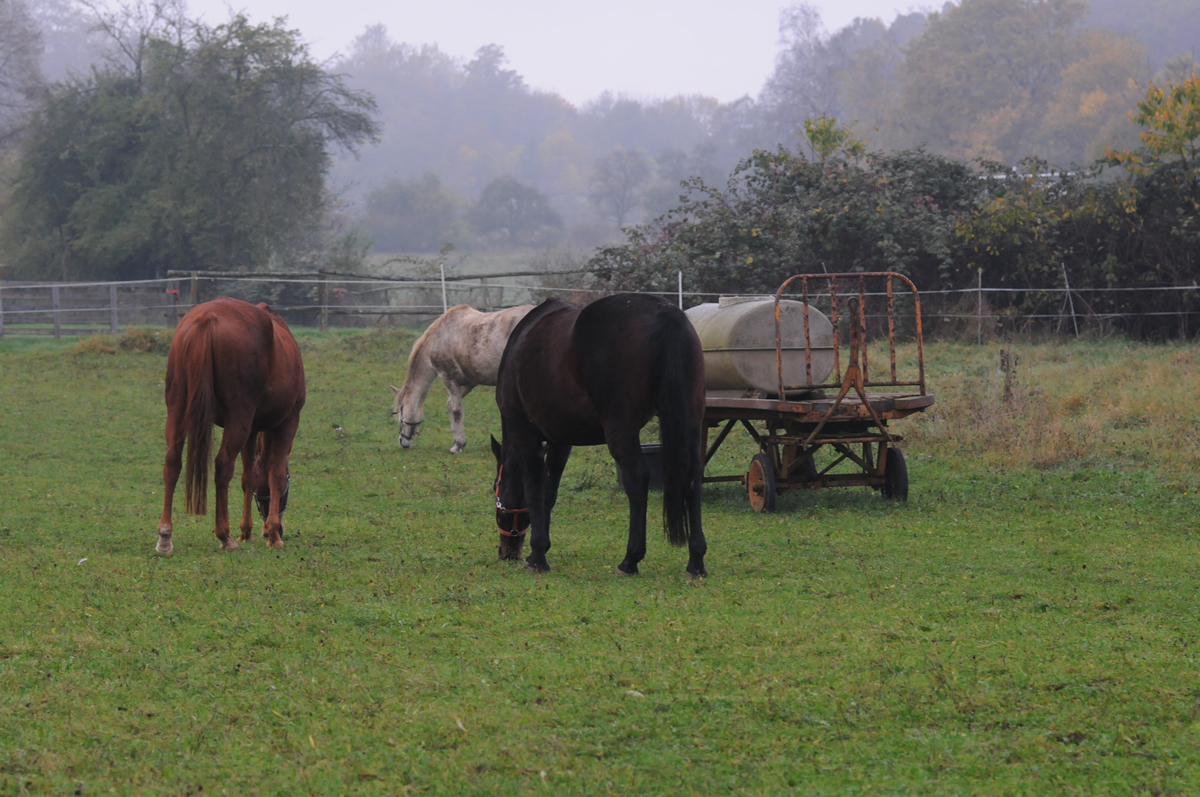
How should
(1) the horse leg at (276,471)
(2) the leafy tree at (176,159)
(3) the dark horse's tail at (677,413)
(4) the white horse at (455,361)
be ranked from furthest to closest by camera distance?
(2) the leafy tree at (176,159) < (4) the white horse at (455,361) < (1) the horse leg at (276,471) < (3) the dark horse's tail at (677,413)

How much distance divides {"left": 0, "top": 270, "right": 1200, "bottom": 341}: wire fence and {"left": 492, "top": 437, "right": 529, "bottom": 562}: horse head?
1122 cm

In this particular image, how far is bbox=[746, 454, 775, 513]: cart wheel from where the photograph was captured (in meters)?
8.86

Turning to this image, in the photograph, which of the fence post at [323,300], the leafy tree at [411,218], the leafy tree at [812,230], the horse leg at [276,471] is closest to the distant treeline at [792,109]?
the leafy tree at [411,218]

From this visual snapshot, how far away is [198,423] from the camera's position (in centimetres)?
687

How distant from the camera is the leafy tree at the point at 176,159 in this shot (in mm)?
34812

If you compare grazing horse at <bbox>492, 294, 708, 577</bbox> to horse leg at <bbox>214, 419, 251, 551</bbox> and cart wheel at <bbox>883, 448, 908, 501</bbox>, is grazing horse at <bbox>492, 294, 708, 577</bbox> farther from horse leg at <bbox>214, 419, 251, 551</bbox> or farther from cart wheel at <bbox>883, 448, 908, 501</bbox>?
cart wheel at <bbox>883, 448, 908, 501</bbox>

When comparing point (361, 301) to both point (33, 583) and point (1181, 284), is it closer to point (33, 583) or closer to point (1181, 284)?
point (1181, 284)

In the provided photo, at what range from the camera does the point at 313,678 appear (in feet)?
14.0

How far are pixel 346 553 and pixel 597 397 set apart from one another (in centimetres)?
225

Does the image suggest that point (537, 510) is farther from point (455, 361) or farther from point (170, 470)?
point (455, 361)

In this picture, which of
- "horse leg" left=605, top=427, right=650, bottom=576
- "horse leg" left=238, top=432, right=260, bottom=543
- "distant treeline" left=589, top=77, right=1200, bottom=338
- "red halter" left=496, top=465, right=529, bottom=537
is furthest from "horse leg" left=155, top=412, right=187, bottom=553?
"distant treeline" left=589, top=77, right=1200, bottom=338

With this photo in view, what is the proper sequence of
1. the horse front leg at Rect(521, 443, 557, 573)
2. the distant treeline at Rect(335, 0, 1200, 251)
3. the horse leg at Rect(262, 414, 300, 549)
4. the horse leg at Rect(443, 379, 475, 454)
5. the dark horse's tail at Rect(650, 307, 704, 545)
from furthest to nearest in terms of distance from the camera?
1. the distant treeline at Rect(335, 0, 1200, 251)
2. the horse leg at Rect(443, 379, 475, 454)
3. the horse leg at Rect(262, 414, 300, 549)
4. the horse front leg at Rect(521, 443, 557, 573)
5. the dark horse's tail at Rect(650, 307, 704, 545)

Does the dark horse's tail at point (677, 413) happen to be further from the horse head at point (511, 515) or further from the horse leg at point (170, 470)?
the horse leg at point (170, 470)

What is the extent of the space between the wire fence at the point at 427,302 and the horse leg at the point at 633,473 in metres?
11.8
